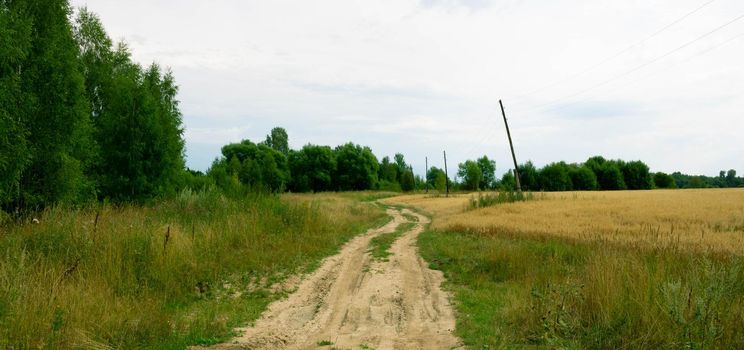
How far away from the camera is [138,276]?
811 cm

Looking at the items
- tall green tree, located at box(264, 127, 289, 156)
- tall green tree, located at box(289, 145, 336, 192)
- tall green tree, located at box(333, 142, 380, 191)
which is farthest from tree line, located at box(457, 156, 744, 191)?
tall green tree, located at box(264, 127, 289, 156)

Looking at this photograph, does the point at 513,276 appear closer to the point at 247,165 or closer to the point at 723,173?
the point at 247,165

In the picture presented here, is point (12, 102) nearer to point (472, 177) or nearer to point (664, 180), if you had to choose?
point (472, 177)

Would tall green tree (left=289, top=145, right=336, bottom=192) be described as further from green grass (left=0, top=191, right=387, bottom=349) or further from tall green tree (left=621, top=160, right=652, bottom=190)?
tall green tree (left=621, top=160, right=652, bottom=190)

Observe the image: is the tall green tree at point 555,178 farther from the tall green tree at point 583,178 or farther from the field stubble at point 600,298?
the field stubble at point 600,298

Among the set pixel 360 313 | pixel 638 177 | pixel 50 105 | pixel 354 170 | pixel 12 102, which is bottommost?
pixel 360 313

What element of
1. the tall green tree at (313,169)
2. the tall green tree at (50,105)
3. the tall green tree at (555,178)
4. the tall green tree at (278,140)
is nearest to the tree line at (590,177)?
the tall green tree at (555,178)

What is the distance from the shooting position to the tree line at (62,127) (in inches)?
532

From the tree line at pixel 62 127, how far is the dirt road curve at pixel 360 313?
1082 centimetres

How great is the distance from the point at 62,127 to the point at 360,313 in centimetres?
1518

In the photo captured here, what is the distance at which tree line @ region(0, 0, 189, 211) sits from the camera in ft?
44.4

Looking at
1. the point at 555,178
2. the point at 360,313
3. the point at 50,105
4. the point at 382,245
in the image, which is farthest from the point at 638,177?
the point at 50,105

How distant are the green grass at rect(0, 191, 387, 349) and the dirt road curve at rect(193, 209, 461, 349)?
0.58m

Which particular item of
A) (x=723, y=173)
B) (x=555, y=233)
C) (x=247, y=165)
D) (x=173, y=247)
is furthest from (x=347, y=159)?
(x=723, y=173)
